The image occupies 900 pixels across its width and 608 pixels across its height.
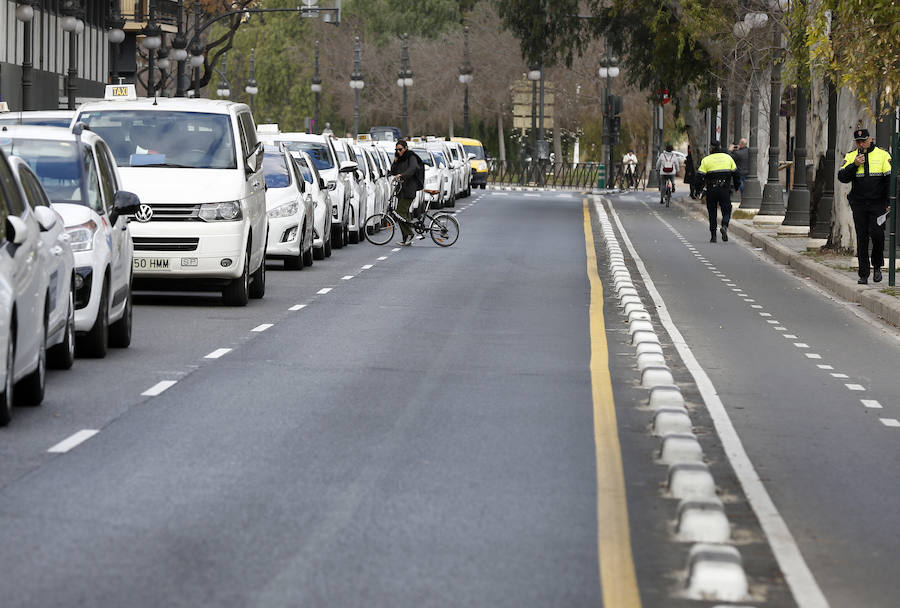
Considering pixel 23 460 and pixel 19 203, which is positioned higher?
pixel 19 203

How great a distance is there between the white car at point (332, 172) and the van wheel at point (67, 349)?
682 inches

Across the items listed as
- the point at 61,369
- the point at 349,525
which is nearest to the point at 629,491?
the point at 349,525

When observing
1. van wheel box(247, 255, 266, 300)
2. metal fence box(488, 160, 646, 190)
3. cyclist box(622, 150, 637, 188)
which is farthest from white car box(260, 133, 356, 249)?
cyclist box(622, 150, 637, 188)

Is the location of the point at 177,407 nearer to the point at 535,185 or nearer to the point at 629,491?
the point at 629,491

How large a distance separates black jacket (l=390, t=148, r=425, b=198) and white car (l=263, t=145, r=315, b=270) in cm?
498

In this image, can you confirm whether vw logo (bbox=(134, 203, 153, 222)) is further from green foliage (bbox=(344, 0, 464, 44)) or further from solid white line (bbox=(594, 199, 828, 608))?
green foliage (bbox=(344, 0, 464, 44))

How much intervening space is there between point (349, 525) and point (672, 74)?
4177cm

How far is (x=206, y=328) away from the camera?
16.6 m

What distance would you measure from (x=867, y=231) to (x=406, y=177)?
1039 cm

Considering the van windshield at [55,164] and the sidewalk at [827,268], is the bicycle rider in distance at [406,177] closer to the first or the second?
the sidewalk at [827,268]

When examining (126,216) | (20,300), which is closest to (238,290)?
(126,216)

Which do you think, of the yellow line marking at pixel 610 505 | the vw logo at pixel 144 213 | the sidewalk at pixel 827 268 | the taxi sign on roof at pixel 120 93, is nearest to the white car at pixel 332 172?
the sidewalk at pixel 827 268

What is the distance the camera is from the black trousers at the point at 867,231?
73.8 ft

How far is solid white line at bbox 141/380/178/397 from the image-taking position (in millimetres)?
11867
